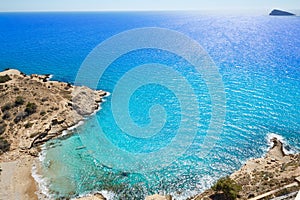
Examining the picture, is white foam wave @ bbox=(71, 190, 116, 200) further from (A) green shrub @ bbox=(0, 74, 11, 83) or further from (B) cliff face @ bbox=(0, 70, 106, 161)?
(A) green shrub @ bbox=(0, 74, 11, 83)

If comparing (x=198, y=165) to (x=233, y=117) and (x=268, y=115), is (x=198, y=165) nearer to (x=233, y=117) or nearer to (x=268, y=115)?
(x=233, y=117)

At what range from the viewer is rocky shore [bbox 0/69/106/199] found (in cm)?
3391

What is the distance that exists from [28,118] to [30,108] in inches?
89.3

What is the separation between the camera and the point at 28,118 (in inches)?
1802

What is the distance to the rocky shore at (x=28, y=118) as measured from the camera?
111 ft

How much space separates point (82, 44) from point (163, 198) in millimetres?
114150

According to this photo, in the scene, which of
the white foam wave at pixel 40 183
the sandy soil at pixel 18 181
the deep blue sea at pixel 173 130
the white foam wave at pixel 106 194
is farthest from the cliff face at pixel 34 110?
the white foam wave at pixel 106 194

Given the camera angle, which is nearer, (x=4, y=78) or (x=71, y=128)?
(x=71, y=128)

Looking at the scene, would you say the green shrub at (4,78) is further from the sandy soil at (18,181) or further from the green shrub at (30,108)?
the sandy soil at (18,181)

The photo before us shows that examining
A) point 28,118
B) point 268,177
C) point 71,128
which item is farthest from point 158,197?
point 28,118

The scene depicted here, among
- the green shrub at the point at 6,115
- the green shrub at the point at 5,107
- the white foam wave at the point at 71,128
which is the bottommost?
the white foam wave at the point at 71,128

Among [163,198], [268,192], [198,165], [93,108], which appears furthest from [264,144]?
[93,108]

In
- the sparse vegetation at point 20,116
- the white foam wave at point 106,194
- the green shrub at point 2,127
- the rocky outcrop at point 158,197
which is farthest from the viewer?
the sparse vegetation at point 20,116

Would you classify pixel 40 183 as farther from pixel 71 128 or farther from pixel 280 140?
pixel 280 140
